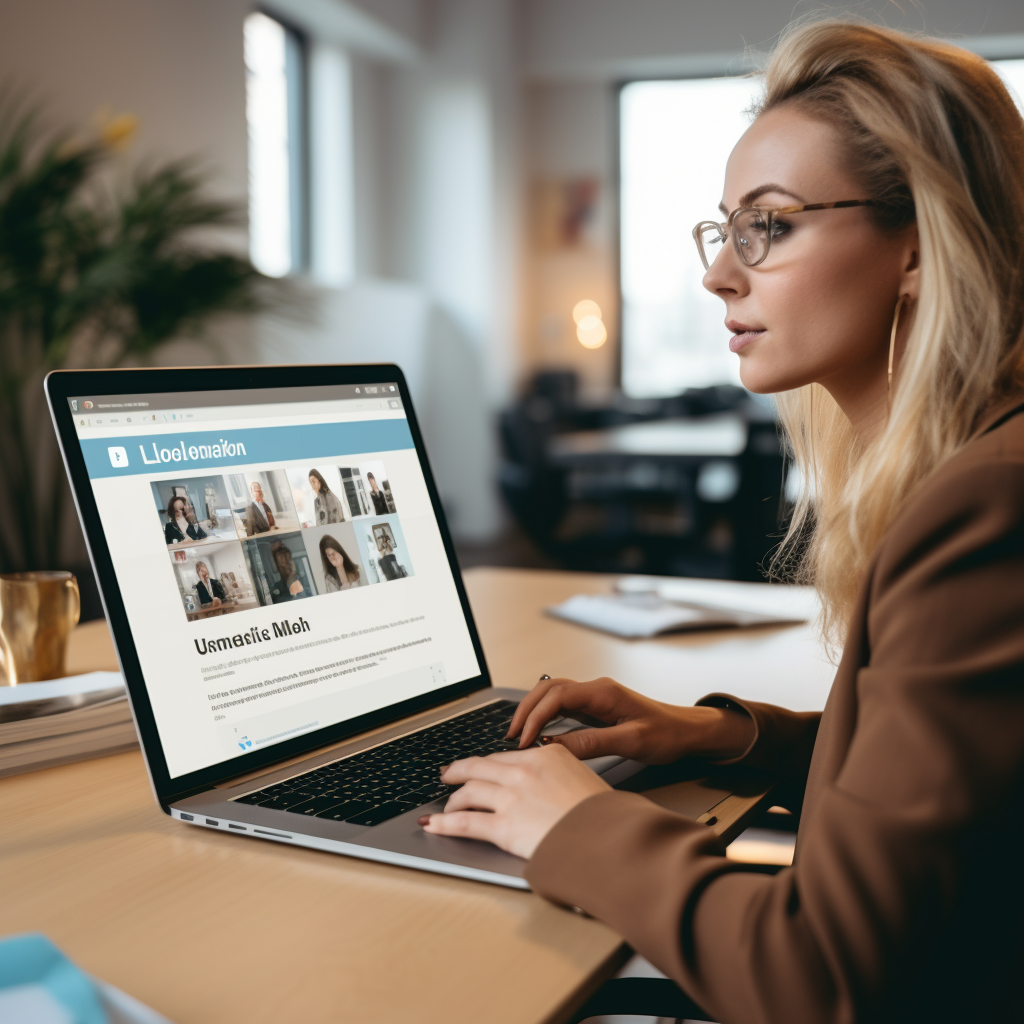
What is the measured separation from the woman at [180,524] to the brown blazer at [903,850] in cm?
41

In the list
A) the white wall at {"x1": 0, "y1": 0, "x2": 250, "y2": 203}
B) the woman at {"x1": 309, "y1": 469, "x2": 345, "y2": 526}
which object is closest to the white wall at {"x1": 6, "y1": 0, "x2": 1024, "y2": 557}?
the white wall at {"x1": 0, "y1": 0, "x2": 250, "y2": 203}

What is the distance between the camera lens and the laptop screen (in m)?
0.85

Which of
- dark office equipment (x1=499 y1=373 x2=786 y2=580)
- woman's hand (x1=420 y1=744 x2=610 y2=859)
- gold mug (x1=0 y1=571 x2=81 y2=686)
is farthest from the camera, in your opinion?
dark office equipment (x1=499 y1=373 x2=786 y2=580)

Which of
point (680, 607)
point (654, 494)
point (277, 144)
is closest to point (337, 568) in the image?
point (680, 607)

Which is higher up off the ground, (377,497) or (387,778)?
(377,497)

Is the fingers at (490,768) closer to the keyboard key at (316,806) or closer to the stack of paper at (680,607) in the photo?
the keyboard key at (316,806)

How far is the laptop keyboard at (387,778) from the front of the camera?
0.81 metres

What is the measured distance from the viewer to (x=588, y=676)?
1249mm

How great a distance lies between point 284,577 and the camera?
944 mm

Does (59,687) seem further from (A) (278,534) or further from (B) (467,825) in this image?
(B) (467,825)

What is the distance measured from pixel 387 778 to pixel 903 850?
438 millimetres

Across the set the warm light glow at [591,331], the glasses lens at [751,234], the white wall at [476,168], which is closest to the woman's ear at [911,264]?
the glasses lens at [751,234]

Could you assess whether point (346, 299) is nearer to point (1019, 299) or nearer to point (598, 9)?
point (598, 9)

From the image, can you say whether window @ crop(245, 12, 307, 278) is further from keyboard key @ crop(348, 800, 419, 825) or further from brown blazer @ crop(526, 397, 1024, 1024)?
brown blazer @ crop(526, 397, 1024, 1024)
